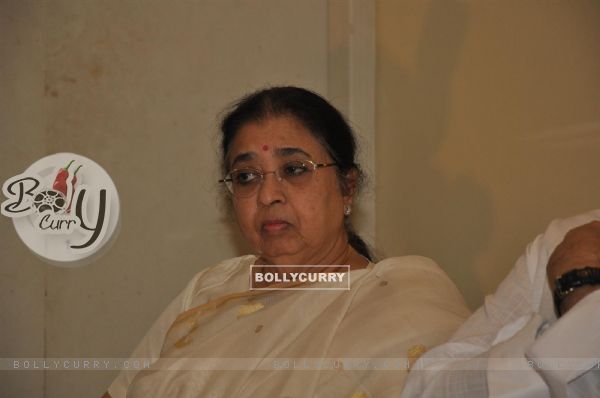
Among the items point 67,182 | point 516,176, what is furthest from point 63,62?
Answer: point 516,176

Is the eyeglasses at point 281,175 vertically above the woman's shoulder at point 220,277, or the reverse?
the eyeglasses at point 281,175

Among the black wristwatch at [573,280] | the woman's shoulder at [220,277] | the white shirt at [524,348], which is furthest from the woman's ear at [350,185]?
the black wristwatch at [573,280]

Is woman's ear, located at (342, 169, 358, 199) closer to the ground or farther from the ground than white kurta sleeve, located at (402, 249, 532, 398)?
farther from the ground

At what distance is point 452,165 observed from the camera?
1644 mm

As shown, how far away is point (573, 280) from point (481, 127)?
2.56ft

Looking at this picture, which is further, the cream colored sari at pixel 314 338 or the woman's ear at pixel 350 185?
the woman's ear at pixel 350 185

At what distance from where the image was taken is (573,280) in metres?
0.78

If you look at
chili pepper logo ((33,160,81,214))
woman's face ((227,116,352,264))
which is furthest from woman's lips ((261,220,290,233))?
chili pepper logo ((33,160,81,214))

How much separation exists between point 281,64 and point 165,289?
2.47 feet

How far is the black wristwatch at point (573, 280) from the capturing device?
30.1 inches

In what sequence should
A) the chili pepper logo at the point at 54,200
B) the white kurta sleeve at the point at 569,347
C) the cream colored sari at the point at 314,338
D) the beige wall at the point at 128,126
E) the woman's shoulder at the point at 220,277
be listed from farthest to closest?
the beige wall at the point at 128,126 < the chili pepper logo at the point at 54,200 < the woman's shoulder at the point at 220,277 < the cream colored sari at the point at 314,338 < the white kurta sleeve at the point at 569,347
